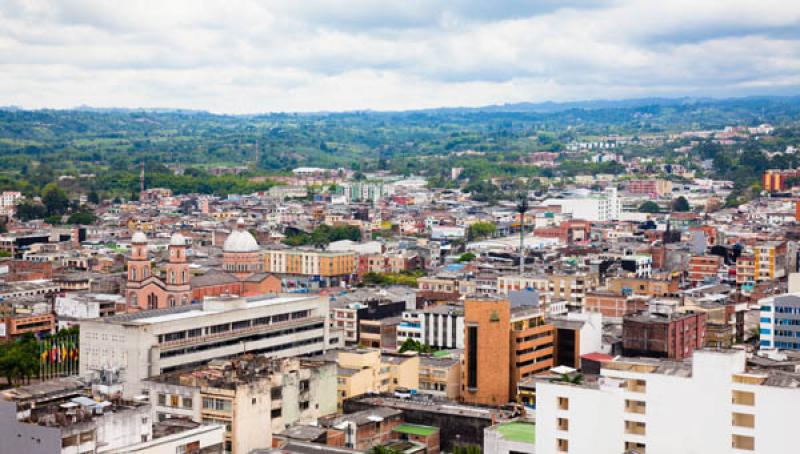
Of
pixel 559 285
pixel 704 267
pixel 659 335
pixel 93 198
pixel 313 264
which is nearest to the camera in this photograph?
pixel 659 335

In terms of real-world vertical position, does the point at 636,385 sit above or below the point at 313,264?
above

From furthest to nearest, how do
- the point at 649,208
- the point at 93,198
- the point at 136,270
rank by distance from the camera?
the point at 93,198 < the point at 649,208 < the point at 136,270

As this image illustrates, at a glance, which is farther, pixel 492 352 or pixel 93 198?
pixel 93 198

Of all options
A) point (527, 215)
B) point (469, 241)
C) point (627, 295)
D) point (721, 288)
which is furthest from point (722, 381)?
point (527, 215)

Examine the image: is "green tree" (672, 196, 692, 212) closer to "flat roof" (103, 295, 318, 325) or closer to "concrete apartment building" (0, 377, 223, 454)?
"flat roof" (103, 295, 318, 325)

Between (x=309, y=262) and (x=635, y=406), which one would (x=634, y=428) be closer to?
(x=635, y=406)

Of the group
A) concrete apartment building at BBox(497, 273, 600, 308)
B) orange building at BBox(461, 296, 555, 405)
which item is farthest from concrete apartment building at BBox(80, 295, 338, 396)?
concrete apartment building at BBox(497, 273, 600, 308)

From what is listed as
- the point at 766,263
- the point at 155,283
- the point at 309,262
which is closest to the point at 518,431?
the point at 155,283
